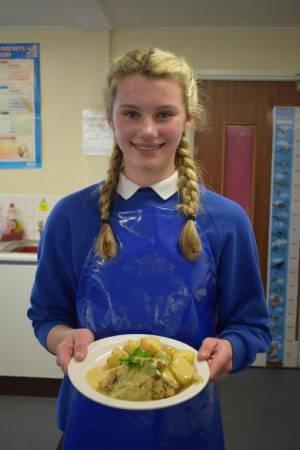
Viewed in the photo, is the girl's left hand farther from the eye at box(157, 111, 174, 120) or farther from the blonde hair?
the eye at box(157, 111, 174, 120)

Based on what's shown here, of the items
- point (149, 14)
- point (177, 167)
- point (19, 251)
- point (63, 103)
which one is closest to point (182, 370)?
point (177, 167)

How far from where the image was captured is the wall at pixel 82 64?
270cm

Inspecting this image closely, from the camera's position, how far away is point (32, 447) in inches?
80.4

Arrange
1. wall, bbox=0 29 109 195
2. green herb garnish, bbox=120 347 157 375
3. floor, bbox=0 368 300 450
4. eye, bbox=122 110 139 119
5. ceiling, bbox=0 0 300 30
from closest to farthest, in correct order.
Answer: green herb garnish, bbox=120 347 157 375 < eye, bbox=122 110 139 119 < floor, bbox=0 368 300 450 < ceiling, bbox=0 0 300 30 < wall, bbox=0 29 109 195

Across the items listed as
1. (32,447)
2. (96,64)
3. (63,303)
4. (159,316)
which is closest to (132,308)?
(159,316)

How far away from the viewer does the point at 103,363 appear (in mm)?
901

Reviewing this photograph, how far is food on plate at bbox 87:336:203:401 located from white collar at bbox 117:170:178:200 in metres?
0.35

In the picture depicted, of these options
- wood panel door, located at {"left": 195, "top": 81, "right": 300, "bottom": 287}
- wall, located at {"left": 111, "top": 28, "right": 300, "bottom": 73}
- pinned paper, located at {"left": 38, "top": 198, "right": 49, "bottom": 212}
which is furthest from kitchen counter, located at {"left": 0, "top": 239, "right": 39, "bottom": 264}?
wall, located at {"left": 111, "top": 28, "right": 300, "bottom": 73}

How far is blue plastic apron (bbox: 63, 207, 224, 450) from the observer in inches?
36.9

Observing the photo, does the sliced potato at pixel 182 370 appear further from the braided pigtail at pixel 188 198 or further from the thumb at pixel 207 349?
the braided pigtail at pixel 188 198

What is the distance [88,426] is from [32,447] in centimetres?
134

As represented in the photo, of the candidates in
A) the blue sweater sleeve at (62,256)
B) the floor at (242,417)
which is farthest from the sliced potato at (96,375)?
the floor at (242,417)

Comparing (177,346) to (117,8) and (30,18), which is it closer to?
(117,8)

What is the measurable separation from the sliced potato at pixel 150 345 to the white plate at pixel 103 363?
0.04 m
